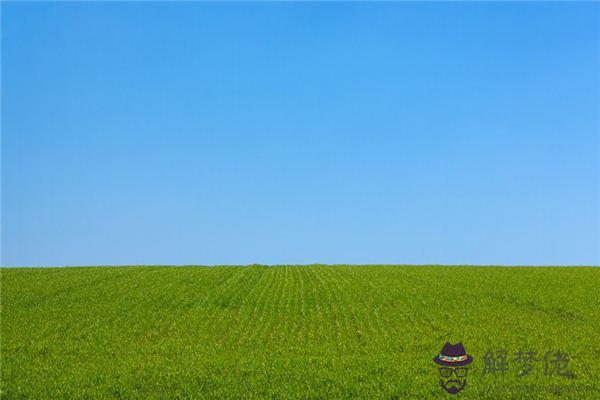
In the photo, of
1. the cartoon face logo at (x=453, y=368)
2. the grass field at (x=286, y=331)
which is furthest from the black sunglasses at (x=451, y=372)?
the grass field at (x=286, y=331)

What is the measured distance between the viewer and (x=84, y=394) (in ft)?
54.3

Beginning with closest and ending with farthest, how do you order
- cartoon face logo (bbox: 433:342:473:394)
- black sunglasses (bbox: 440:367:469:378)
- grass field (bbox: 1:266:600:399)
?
cartoon face logo (bbox: 433:342:473:394) < grass field (bbox: 1:266:600:399) < black sunglasses (bbox: 440:367:469:378)

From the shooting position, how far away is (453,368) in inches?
693

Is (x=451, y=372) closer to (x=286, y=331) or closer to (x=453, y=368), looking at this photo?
(x=453, y=368)

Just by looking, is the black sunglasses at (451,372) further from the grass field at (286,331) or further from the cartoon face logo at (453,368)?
the grass field at (286,331)

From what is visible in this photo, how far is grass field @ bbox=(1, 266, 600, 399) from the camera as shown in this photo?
16.8 m

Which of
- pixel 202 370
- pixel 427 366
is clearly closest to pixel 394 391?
pixel 427 366

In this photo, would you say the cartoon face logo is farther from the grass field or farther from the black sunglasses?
the grass field

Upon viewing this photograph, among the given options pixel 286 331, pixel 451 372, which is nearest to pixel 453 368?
pixel 451 372

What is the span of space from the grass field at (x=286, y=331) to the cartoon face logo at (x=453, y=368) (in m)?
0.33

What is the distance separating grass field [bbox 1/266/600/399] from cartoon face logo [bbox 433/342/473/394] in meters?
0.33

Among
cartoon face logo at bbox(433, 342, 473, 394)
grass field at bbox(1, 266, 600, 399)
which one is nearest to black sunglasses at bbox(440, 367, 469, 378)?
cartoon face logo at bbox(433, 342, 473, 394)

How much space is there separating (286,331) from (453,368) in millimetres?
9693

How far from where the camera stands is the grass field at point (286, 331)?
16797 millimetres
